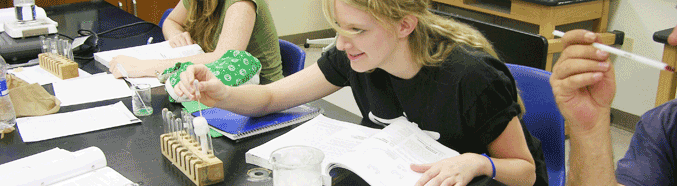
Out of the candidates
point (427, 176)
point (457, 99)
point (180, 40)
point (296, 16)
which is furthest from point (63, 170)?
point (296, 16)

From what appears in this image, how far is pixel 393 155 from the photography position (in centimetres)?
109

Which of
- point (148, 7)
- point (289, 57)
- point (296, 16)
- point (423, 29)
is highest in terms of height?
point (423, 29)

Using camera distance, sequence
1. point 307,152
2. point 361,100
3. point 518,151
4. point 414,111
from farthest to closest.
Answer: point 361,100 → point 414,111 → point 518,151 → point 307,152

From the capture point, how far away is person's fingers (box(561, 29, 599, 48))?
874 millimetres

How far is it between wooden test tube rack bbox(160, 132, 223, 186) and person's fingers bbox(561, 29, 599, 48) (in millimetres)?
676

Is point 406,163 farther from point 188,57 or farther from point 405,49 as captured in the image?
point 188,57

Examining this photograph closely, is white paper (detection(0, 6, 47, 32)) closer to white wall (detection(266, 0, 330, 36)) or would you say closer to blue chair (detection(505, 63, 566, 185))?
blue chair (detection(505, 63, 566, 185))

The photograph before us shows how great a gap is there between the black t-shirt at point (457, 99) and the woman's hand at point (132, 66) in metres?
0.76

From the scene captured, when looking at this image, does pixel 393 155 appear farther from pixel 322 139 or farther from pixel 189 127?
pixel 189 127

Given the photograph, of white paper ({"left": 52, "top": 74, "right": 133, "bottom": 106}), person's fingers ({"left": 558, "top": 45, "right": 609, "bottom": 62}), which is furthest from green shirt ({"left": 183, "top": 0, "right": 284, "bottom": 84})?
person's fingers ({"left": 558, "top": 45, "right": 609, "bottom": 62})

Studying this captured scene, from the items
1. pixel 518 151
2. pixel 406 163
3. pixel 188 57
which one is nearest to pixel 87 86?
Answer: pixel 188 57

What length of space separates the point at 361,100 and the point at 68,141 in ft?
2.36

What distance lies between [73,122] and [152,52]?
0.61 metres

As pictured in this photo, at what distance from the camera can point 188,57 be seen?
192cm
